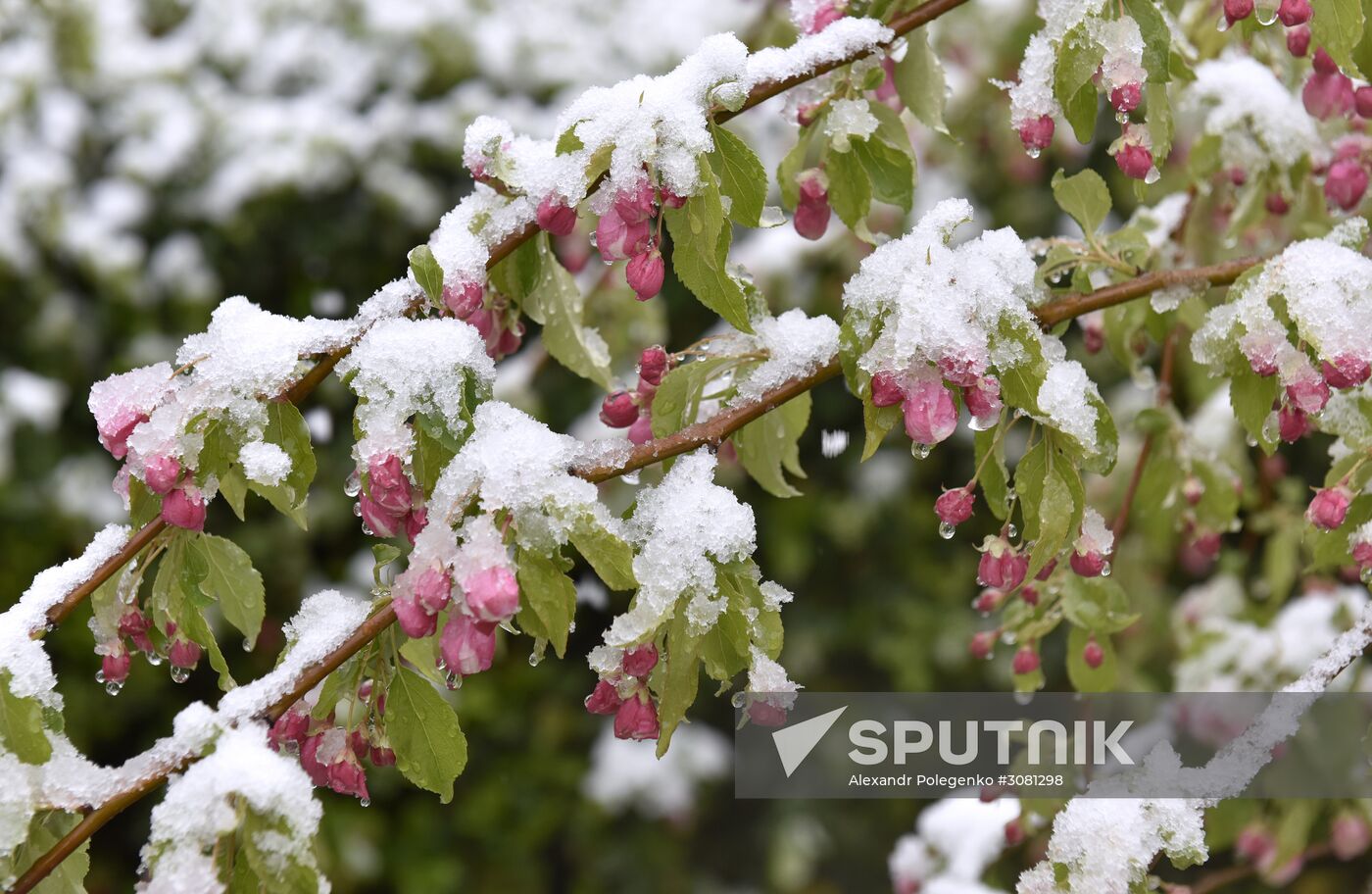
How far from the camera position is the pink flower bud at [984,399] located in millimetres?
1149

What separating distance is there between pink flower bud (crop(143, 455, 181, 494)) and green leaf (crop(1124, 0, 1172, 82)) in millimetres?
970

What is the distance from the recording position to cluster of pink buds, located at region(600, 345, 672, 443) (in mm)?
1338

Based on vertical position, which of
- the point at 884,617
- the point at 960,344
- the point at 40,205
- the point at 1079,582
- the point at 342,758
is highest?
the point at 960,344

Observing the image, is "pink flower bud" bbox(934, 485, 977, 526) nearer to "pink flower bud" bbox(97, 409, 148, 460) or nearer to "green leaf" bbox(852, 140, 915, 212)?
"green leaf" bbox(852, 140, 915, 212)

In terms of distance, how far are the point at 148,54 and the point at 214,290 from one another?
69 cm

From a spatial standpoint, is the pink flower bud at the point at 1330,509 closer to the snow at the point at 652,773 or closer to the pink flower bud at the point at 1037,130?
the pink flower bud at the point at 1037,130

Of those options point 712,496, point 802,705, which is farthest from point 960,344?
point 802,705

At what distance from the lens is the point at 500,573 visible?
104cm

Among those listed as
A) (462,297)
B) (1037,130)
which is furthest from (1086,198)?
(462,297)

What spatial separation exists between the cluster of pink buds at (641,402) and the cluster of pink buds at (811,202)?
233mm

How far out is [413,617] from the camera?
1.08 metres

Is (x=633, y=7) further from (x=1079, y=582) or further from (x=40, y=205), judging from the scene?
(x=1079, y=582)

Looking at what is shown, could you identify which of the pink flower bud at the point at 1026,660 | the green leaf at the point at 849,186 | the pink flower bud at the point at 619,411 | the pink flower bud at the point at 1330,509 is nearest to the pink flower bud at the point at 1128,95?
the green leaf at the point at 849,186

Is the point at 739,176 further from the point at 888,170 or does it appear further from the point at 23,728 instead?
the point at 23,728
